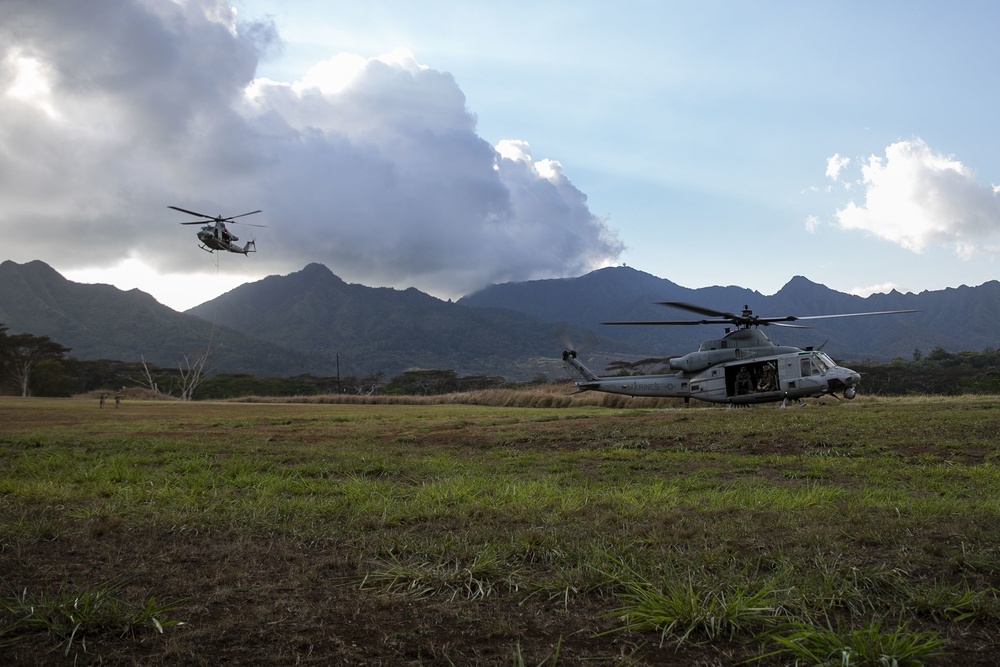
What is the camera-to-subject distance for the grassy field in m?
2.44

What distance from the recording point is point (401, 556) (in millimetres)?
3590

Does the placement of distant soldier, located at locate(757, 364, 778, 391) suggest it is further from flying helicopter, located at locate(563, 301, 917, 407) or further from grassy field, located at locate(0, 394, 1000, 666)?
grassy field, located at locate(0, 394, 1000, 666)

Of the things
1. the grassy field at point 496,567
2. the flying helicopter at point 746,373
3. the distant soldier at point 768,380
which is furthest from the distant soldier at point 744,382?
the grassy field at point 496,567

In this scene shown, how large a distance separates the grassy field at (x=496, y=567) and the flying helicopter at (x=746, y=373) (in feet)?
44.0

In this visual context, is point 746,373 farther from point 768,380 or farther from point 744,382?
point 768,380

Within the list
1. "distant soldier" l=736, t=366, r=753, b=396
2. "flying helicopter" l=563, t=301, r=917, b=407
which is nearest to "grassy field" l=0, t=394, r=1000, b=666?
"flying helicopter" l=563, t=301, r=917, b=407

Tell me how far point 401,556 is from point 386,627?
3.17 feet

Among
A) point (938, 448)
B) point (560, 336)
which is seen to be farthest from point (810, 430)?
point (560, 336)

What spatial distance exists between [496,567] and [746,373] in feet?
63.5

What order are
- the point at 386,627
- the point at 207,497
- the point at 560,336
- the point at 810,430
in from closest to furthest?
1. the point at 386,627
2. the point at 207,497
3. the point at 810,430
4. the point at 560,336

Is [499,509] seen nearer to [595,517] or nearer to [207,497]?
[595,517]

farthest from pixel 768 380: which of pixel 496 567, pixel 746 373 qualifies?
pixel 496 567

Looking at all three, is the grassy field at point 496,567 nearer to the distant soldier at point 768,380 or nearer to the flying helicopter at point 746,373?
the flying helicopter at point 746,373

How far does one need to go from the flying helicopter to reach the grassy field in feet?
44.0
